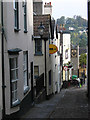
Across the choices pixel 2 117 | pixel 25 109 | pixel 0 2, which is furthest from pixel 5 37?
pixel 25 109

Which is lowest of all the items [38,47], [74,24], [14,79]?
[14,79]

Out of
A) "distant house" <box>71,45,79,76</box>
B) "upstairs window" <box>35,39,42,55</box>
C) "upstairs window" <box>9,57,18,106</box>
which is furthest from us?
"distant house" <box>71,45,79,76</box>

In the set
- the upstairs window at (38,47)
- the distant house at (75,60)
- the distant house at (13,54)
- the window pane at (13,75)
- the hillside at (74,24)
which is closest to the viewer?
the distant house at (13,54)

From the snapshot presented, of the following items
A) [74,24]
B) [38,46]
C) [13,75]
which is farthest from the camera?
[74,24]

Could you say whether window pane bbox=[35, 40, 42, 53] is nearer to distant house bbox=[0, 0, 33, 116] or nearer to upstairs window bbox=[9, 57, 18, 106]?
distant house bbox=[0, 0, 33, 116]

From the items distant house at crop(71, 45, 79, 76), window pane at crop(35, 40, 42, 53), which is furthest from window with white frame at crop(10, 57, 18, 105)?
distant house at crop(71, 45, 79, 76)

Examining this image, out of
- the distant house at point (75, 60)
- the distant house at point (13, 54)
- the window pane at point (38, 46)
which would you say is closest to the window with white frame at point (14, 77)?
the distant house at point (13, 54)

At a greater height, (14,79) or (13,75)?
(13,75)

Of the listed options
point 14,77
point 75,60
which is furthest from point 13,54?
point 75,60

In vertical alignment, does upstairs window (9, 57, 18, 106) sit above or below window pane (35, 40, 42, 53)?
below

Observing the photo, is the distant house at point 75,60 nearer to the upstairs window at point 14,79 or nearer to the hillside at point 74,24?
the hillside at point 74,24

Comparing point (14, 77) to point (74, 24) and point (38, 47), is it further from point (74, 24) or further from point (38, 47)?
point (74, 24)

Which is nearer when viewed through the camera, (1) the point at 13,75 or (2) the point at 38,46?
(1) the point at 13,75

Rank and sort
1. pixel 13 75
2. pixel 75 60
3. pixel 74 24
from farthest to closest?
pixel 74 24
pixel 75 60
pixel 13 75
